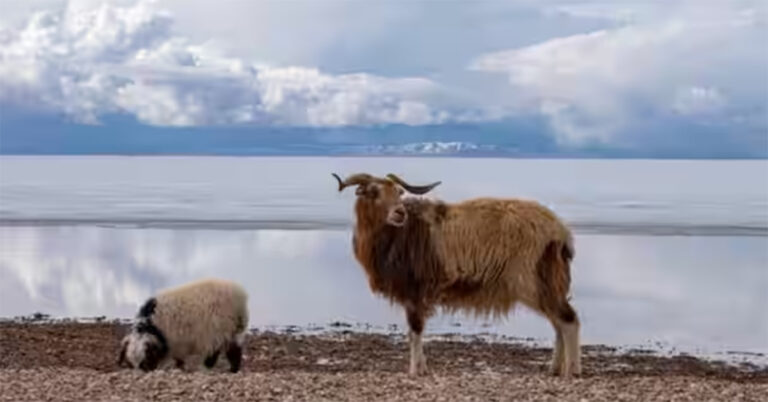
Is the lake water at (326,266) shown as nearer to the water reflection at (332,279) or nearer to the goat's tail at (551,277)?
the water reflection at (332,279)

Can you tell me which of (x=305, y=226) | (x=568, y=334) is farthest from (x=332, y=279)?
(x=305, y=226)

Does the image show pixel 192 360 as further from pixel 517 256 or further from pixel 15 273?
pixel 15 273

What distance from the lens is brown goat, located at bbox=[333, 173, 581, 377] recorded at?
39.8 ft

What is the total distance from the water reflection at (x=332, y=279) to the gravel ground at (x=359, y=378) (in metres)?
2.26

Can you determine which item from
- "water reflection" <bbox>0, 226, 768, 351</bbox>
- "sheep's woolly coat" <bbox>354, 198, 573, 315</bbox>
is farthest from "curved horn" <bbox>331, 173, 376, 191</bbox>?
"water reflection" <bbox>0, 226, 768, 351</bbox>

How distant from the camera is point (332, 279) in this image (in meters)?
23.7

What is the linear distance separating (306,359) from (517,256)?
12.6 feet

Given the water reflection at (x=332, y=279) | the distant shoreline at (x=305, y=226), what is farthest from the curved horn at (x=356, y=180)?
the distant shoreline at (x=305, y=226)

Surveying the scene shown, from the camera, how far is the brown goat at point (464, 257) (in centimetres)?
1212

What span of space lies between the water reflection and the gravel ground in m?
2.26

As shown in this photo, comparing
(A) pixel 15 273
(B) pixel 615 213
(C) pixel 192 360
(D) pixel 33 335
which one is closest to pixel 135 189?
(B) pixel 615 213

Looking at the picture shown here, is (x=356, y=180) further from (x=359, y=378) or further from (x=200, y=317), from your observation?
(x=359, y=378)

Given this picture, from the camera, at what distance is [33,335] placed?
54.1ft

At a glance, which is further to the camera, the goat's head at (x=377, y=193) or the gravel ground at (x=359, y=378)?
the goat's head at (x=377, y=193)
